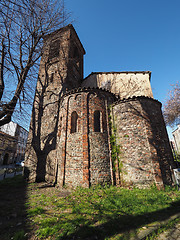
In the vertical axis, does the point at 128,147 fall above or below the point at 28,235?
above

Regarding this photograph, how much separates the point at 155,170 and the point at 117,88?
867cm

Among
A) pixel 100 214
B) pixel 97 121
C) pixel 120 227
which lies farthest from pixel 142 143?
pixel 120 227

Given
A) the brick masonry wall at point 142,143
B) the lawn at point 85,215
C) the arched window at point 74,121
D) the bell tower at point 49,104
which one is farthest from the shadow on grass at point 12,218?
the brick masonry wall at point 142,143

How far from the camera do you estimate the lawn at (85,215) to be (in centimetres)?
336

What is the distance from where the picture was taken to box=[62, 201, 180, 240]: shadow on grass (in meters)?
3.22

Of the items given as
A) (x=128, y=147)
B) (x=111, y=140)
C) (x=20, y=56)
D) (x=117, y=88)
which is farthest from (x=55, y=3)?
(x=128, y=147)

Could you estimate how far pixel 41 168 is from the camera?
10.3m

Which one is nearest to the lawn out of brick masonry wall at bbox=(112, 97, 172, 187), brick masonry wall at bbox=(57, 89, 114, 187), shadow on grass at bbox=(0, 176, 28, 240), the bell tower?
shadow on grass at bbox=(0, 176, 28, 240)

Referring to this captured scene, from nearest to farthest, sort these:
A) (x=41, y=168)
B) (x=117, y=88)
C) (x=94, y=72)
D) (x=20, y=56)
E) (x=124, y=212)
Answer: (x=124, y=212) < (x=20, y=56) < (x=41, y=168) < (x=117, y=88) < (x=94, y=72)

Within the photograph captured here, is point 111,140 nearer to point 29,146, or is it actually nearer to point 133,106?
point 133,106

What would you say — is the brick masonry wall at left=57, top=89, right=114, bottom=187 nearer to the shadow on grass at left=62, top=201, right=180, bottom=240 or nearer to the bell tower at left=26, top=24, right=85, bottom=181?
the bell tower at left=26, top=24, right=85, bottom=181

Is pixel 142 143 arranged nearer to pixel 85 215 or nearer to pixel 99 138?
pixel 99 138

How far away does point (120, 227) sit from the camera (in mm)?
3512

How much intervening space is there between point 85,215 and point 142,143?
17.3 feet
